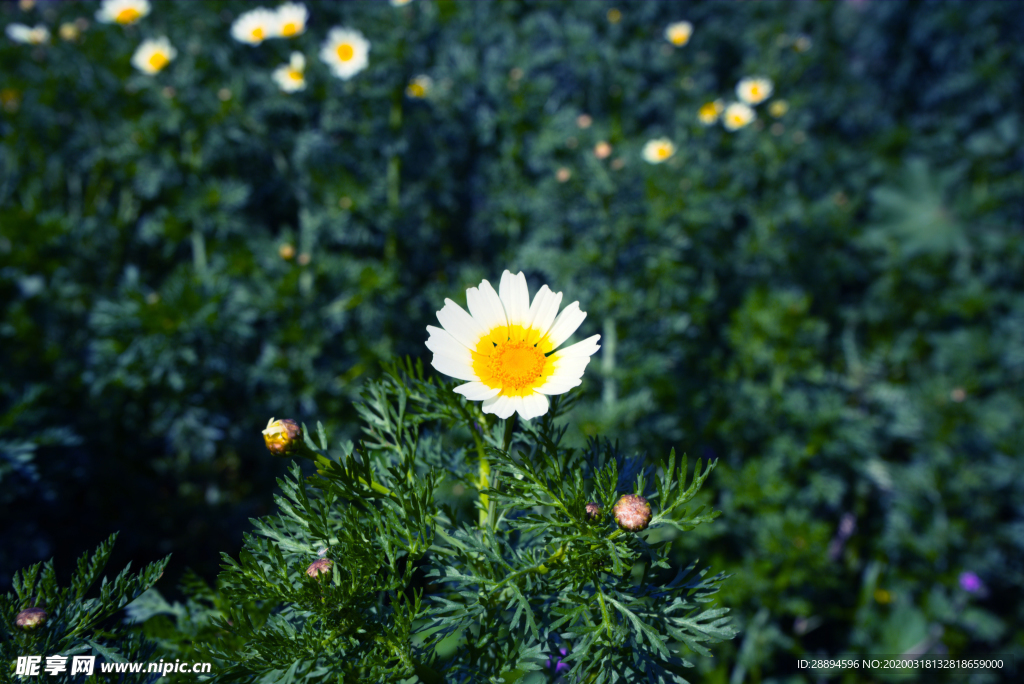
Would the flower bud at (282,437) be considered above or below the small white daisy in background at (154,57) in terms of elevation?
below

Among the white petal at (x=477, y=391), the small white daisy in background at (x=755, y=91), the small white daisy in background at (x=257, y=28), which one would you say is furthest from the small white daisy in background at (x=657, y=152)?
the white petal at (x=477, y=391)

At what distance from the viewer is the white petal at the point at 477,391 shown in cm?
82

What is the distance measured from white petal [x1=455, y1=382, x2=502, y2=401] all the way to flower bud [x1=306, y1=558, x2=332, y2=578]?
0.99ft

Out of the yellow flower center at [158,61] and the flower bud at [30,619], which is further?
the yellow flower center at [158,61]

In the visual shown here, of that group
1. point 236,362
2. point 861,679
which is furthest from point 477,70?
point 861,679

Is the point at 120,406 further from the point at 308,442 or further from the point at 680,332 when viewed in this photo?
the point at 680,332

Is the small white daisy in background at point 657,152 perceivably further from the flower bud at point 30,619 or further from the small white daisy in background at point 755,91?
the flower bud at point 30,619

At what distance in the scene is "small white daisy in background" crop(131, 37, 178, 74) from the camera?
2508 millimetres

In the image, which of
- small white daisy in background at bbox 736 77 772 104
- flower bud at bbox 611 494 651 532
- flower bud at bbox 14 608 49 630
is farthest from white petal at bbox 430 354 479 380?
small white daisy in background at bbox 736 77 772 104

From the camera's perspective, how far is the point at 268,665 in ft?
2.57

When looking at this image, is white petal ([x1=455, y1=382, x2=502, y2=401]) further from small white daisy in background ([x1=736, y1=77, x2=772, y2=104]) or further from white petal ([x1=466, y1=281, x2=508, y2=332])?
small white daisy in background ([x1=736, y1=77, x2=772, y2=104])

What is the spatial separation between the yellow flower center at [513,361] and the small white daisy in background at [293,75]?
1.92 meters

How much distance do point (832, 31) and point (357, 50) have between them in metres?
3.49

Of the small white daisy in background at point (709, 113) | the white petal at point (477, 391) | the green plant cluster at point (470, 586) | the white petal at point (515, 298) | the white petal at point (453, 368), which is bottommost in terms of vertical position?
the green plant cluster at point (470, 586)
